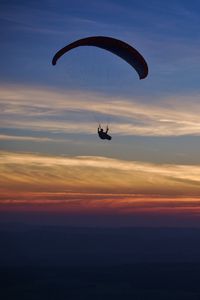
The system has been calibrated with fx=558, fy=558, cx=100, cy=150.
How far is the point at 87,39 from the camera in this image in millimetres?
41531

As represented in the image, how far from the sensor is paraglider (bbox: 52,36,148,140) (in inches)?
1628

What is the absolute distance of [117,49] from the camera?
138 feet

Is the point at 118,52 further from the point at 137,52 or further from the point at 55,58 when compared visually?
the point at 55,58

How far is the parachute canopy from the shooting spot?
41344 millimetres

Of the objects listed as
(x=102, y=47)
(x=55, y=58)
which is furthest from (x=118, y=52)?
(x=55, y=58)

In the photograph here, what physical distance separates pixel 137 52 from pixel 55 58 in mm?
6146

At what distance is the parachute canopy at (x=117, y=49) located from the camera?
136 ft

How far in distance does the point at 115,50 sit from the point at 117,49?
13.5 inches

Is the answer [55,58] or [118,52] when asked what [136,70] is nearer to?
[118,52]

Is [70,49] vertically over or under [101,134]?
over

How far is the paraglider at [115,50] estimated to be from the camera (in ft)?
136

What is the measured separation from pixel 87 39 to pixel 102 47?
1.76 metres

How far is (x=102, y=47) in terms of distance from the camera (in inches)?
1687

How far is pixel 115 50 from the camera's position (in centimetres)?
4238
